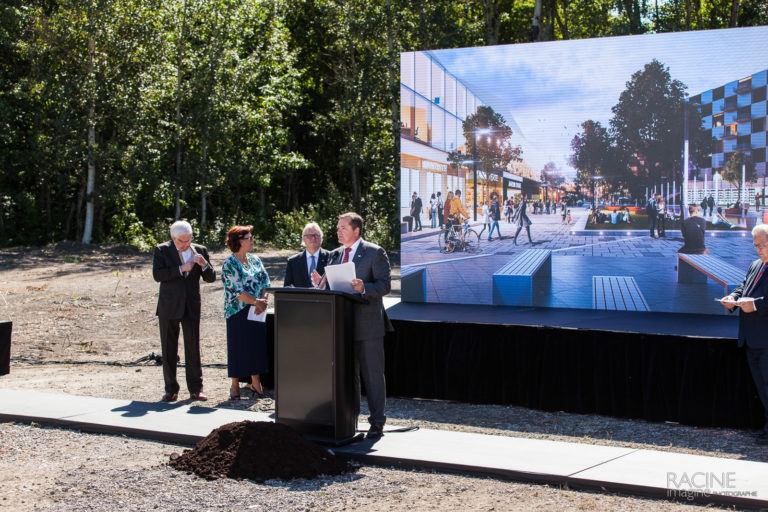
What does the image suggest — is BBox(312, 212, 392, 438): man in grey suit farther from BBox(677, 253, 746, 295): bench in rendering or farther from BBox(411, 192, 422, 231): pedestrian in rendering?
BBox(411, 192, 422, 231): pedestrian in rendering

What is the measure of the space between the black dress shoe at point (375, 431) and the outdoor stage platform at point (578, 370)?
1.59 metres

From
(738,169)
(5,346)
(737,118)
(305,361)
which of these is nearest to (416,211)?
(738,169)

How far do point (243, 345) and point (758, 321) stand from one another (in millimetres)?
4496

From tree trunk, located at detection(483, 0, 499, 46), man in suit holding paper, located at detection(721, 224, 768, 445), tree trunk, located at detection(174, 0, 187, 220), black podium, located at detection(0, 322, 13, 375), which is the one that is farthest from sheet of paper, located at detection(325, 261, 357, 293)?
tree trunk, located at detection(483, 0, 499, 46)

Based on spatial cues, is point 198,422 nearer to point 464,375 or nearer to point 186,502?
point 186,502

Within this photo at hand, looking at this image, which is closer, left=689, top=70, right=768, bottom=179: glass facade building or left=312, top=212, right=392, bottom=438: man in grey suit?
left=312, top=212, right=392, bottom=438: man in grey suit

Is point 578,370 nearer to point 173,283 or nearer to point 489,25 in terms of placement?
point 173,283

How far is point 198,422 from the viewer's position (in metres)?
6.53

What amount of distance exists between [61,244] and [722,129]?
67.3 feet

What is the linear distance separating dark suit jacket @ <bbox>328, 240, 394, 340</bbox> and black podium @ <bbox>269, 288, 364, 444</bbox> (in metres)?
0.11

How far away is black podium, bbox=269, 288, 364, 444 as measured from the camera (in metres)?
5.73

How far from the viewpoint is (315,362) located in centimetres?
581

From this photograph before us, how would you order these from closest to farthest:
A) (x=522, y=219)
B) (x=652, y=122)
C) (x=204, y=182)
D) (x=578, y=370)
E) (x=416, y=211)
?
(x=578, y=370)
(x=652, y=122)
(x=522, y=219)
(x=416, y=211)
(x=204, y=182)

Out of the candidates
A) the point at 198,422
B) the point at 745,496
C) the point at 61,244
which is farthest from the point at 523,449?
the point at 61,244
